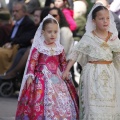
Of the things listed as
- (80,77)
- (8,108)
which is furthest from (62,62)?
(8,108)

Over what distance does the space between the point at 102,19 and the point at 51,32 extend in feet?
2.17

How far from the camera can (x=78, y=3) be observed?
45.4 feet

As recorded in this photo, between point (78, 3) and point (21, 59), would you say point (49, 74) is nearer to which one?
point (21, 59)

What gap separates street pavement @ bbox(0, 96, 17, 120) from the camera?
393 inches

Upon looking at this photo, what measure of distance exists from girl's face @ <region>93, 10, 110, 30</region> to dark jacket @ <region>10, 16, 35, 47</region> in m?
3.91

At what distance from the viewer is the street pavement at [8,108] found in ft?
32.7

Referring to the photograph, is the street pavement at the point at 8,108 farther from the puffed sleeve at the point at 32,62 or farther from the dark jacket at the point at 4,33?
the puffed sleeve at the point at 32,62

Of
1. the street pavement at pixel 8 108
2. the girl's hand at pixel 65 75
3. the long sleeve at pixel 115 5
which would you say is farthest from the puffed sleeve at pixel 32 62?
the long sleeve at pixel 115 5

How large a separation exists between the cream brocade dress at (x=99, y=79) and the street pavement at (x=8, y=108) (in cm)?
203

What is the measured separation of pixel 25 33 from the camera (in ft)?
39.4

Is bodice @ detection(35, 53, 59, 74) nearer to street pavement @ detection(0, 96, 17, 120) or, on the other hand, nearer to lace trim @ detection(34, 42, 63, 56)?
lace trim @ detection(34, 42, 63, 56)

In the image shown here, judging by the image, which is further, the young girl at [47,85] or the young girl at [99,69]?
the young girl at [47,85]

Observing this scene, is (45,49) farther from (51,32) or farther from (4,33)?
(4,33)

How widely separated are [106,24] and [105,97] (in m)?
0.86
